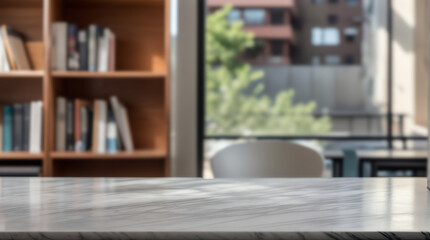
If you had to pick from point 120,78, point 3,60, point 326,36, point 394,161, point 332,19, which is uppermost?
point 332,19

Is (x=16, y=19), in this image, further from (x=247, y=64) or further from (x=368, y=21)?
(x=368, y=21)

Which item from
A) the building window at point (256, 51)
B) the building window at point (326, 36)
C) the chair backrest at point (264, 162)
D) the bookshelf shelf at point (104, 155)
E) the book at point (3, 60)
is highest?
the building window at point (326, 36)

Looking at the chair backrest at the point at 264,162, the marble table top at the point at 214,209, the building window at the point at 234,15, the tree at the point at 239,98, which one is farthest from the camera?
the building window at the point at 234,15

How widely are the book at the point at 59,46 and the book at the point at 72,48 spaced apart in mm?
22

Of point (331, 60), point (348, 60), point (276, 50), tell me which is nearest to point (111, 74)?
point (276, 50)

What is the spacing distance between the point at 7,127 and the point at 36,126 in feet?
0.62

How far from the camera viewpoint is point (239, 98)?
441 cm

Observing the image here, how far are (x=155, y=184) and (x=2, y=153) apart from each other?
82.3 inches

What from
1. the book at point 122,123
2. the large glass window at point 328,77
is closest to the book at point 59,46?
the book at point 122,123

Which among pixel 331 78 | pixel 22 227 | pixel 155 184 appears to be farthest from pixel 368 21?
pixel 22 227

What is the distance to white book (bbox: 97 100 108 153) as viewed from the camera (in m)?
3.33

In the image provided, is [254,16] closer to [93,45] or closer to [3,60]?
[93,45]

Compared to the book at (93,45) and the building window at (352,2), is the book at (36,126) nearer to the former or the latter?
the book at (93,45)

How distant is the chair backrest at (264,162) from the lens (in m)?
2.23
